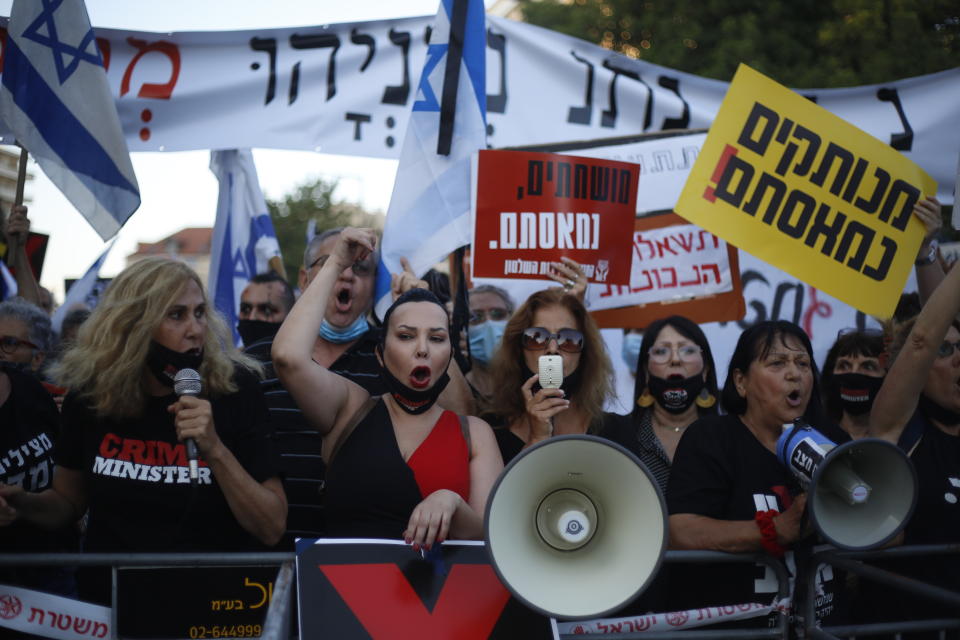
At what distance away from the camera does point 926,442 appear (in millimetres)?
3391

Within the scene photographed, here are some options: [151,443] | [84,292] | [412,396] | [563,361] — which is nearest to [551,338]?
[563,361]

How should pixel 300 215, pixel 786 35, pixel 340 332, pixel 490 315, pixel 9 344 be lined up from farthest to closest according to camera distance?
pixel 300 215, pixel 786 35, pixel 490 315, pixel 9 344, pixel 340 332

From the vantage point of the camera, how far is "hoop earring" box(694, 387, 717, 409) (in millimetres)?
4047

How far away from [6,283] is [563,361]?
3574mm

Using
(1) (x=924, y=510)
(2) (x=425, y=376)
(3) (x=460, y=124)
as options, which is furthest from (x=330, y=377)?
(1) (x=924, y=510)

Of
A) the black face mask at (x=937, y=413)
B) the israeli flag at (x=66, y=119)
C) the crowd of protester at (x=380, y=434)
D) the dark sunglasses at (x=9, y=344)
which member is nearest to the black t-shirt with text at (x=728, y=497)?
the crowd of protester at (x=380, y=434)

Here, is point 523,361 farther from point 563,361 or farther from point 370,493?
point 370,493

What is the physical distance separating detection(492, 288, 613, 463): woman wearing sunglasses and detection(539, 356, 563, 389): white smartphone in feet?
1.82

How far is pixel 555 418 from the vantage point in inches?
144

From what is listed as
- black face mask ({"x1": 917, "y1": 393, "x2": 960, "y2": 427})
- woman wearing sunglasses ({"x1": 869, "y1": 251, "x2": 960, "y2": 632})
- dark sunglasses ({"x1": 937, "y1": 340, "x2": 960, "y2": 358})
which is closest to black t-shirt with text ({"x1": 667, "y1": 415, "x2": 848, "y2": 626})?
woman wearing sunglasses ({"x1": 869, "y1": 251, "x2": 960, "y2": 632})

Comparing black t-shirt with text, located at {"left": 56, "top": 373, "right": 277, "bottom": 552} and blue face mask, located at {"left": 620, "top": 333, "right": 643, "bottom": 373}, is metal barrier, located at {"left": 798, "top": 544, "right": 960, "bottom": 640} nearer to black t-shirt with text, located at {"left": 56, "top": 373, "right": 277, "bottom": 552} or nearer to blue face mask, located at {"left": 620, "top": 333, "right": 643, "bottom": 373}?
black t-shirt with text, located at {"left": 56, "top": 373, "right": 277, "bottom": 552}

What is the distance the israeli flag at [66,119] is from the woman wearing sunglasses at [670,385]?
2.33 m

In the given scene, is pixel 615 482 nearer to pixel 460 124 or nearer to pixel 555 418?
pixel 555 418

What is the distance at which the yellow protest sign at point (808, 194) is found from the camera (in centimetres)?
424
